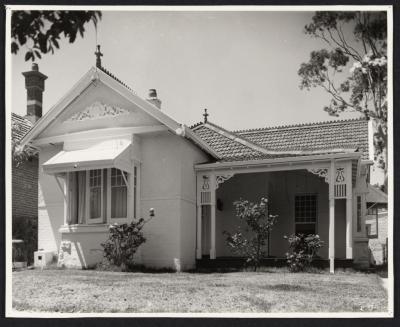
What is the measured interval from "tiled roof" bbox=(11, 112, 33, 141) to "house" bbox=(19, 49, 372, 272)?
2.64 meters

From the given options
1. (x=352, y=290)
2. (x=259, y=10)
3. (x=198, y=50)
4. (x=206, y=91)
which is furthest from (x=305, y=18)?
(x=352, y=290)

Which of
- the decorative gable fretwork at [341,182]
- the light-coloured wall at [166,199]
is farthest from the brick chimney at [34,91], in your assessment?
the decorative gable fretwork at [341,182]

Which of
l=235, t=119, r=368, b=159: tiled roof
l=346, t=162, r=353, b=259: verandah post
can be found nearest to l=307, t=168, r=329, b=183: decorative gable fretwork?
l=346, t=162, r=353, b=259: verandah post

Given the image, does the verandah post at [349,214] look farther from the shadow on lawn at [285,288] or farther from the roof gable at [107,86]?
the roof gable at [107,86]

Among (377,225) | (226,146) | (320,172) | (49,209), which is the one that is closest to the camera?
Result: (320,172)

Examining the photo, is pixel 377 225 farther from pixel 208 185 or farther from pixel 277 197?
pixel 208 185

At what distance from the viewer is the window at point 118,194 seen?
16.1 metres

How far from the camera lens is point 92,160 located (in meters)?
15.0

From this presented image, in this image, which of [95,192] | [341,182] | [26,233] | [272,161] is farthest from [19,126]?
[341,182]

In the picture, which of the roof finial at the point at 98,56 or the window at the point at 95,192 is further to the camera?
the window at the point at 95,192

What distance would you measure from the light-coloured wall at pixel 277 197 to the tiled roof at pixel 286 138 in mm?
948

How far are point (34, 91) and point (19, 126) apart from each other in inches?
97.2

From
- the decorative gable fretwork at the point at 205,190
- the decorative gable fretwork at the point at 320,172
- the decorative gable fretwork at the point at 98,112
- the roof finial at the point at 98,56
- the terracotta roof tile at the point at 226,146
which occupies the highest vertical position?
the roof finial at the point at 98,56

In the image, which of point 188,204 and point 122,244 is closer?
point 122,244
